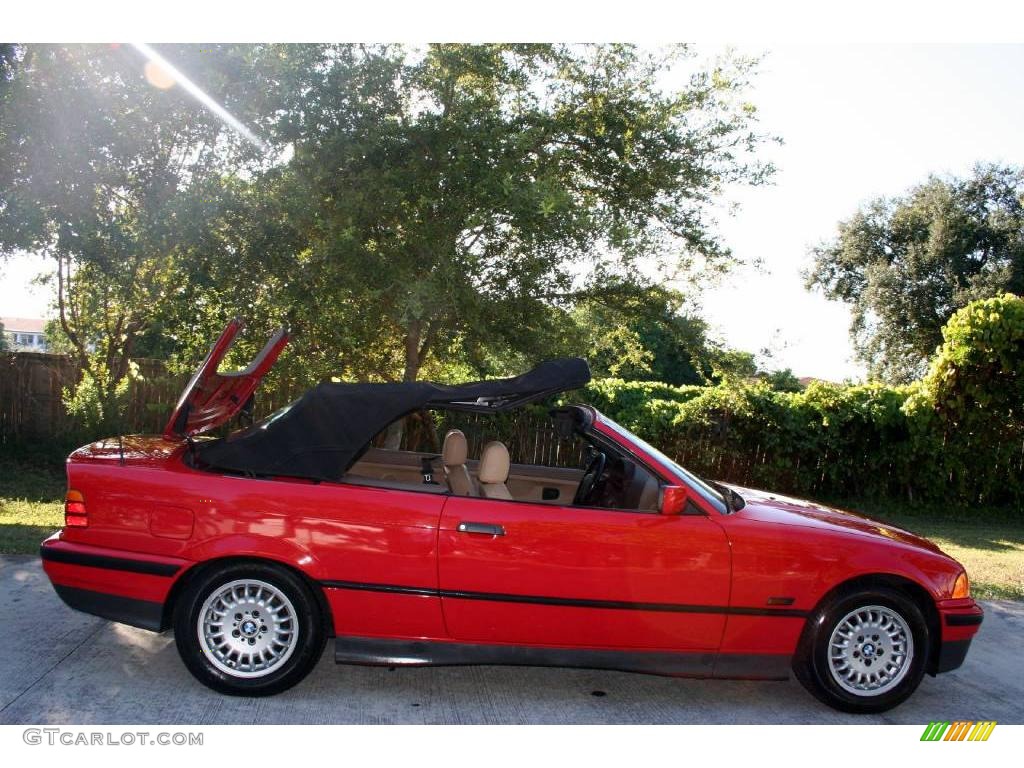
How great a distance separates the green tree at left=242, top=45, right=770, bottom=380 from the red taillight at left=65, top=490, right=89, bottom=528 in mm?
4269

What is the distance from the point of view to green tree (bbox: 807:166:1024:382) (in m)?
28.6

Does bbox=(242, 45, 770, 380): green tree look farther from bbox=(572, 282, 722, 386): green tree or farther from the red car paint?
the red car paint

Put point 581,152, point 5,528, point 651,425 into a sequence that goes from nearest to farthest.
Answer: point 5,528
point 581,152
point 651,425

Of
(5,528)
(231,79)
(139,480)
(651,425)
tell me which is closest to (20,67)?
(231,79)

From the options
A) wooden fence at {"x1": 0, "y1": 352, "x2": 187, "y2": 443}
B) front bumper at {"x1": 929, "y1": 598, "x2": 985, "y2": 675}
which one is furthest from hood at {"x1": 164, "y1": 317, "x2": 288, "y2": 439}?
wooden fence at {"x1": 0, "y1": 352, "x2": 187, "y2": 443}

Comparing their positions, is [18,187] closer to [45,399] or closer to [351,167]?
[351,167]

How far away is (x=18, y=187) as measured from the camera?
9.11 meters

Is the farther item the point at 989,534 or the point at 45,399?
the point at 45,399

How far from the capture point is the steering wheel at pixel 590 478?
17.1 feet

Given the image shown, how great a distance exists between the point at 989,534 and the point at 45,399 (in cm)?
1363

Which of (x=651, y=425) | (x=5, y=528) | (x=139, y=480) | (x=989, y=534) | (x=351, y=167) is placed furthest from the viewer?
(x=651, y=425)

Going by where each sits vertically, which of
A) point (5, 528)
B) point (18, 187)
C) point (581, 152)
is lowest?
point (5, 528)

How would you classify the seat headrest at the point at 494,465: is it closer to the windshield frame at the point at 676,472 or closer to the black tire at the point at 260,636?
the windshield frame at the point at 676,472
